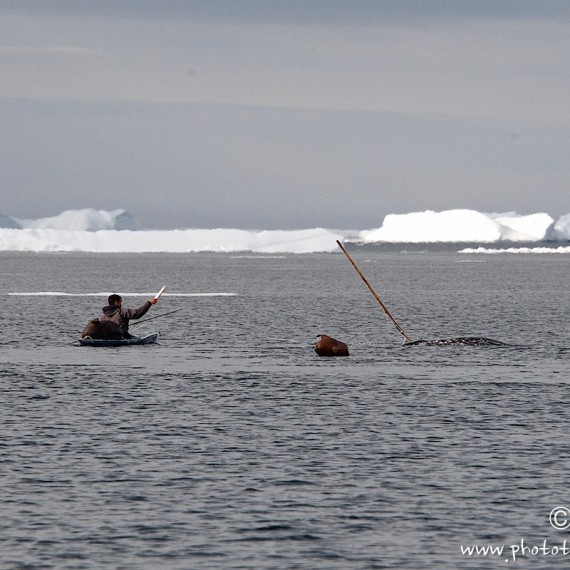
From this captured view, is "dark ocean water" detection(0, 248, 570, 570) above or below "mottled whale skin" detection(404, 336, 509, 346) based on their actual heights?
below

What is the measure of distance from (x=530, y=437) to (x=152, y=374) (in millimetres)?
16947

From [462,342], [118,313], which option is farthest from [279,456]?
[462,342]

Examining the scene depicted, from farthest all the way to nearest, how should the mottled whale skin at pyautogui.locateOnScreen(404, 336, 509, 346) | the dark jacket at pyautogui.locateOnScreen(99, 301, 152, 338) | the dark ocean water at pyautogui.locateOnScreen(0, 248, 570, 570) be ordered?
the mottled whale skin at pyautogui.locateOnScreen(404, 336, 509, 346)
the dark jacket at pyautogui.locateOnScreen(99, 301, 152, 338)
the dark ocean water at pyautogui.locateOnScreen(0, 248, 570, 570)

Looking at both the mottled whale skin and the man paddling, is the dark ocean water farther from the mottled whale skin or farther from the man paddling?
the man paddling

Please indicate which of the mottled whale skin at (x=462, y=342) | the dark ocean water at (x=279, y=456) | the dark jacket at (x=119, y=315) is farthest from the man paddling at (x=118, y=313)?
the mottled whale skin at (x=462, y=342)

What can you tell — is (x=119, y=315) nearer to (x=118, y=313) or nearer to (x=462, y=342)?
(x=118, y=313)

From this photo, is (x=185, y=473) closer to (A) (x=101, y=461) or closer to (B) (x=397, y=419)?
(A) (x=101, y=461)

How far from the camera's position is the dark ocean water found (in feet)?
64.0

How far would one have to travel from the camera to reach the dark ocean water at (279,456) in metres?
19.5

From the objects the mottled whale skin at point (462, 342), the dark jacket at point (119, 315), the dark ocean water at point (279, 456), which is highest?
the dark jacket at point (119, 315)

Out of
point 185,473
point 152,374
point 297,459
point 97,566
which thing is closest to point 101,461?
point 185,473

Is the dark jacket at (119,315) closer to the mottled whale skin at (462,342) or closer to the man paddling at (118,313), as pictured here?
Result: the man paddling at (118,313)

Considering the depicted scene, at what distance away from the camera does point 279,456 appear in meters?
26.5

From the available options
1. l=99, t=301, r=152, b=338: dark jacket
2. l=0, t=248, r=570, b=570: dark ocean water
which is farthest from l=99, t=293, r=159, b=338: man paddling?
l=0, t=248, r=570, b=570: dark ocean water
